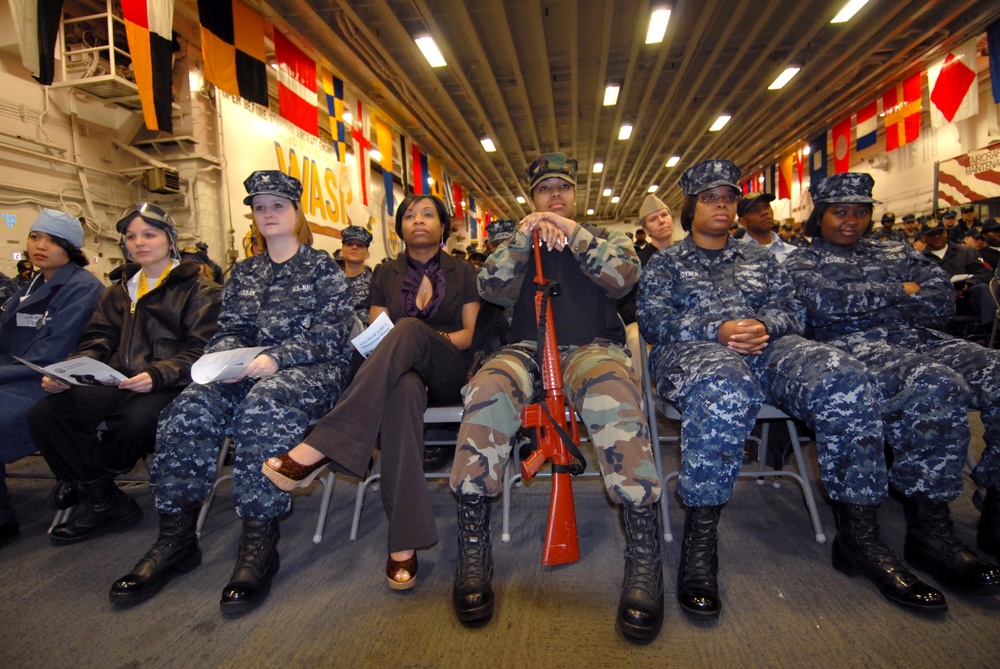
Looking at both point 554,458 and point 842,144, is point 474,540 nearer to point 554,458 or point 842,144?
point 554,458

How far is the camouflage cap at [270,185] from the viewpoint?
7.30 feet

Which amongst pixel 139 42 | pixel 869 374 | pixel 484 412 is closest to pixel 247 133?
pixel 139 42

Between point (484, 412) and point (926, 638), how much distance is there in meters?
1.36

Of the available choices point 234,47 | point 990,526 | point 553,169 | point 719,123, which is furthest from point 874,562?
point 719,123

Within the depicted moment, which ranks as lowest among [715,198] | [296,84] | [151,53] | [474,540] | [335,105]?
[474,540]

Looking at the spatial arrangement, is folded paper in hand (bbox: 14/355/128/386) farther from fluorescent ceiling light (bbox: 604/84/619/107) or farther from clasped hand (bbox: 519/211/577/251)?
fluorescent ceiling light (bbox: 604/84/619/107)

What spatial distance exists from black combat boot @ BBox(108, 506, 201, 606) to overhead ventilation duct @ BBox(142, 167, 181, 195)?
5.94 metres

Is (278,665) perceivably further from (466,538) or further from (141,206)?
(141,206)

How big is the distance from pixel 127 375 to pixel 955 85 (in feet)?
35.4

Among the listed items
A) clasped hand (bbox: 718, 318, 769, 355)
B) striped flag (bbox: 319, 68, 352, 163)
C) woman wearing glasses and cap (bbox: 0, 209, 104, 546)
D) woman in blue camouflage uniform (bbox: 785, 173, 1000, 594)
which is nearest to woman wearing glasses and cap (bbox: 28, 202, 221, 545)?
woman wearing glasses and cap (bbox: 0, 209, 104, 546)

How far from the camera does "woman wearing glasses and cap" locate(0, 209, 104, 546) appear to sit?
8.07 feet

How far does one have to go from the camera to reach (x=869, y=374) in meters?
1.86

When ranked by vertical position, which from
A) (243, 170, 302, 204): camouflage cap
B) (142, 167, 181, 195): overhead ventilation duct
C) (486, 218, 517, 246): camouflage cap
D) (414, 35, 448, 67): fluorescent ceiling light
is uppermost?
(414, 35, 448, 67): fluorescent ceiling light

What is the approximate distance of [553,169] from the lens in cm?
228
